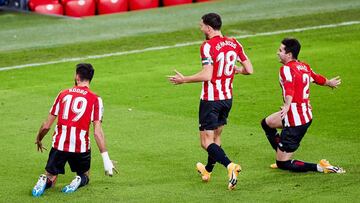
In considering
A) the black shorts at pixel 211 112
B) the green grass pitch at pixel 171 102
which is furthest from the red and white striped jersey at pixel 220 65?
the green grass pitch at pixel 171 102

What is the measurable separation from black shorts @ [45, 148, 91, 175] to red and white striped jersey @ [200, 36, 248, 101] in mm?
1849

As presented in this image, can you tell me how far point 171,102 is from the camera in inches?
801

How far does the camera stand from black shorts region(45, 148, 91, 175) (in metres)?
14.0

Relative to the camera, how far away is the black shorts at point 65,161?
14008mm

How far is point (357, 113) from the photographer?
18.6 metres

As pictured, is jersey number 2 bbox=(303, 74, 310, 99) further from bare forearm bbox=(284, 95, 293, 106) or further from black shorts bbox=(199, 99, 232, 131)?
black shorts bbox=(199, 99, 232, 131)

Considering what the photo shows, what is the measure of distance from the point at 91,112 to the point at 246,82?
867 centimetres

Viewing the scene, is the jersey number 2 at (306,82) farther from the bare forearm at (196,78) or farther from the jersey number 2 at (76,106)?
the jersey number 2 at (76,106)

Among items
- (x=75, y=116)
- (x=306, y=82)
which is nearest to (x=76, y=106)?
(x=75, y=116)

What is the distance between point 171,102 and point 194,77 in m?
6.48

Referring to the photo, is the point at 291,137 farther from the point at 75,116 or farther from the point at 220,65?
the point at 75,116

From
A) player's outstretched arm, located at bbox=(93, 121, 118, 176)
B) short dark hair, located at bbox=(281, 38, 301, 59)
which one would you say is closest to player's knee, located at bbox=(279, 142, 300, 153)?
short dark hair, located at bbox=(281, 38, 301, 59)

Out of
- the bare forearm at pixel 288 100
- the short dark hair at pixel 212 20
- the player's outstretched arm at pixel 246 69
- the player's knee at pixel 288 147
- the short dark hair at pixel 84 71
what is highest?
the short dark hair at pixel 212 20

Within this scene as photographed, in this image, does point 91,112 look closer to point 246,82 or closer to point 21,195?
point 21,195
